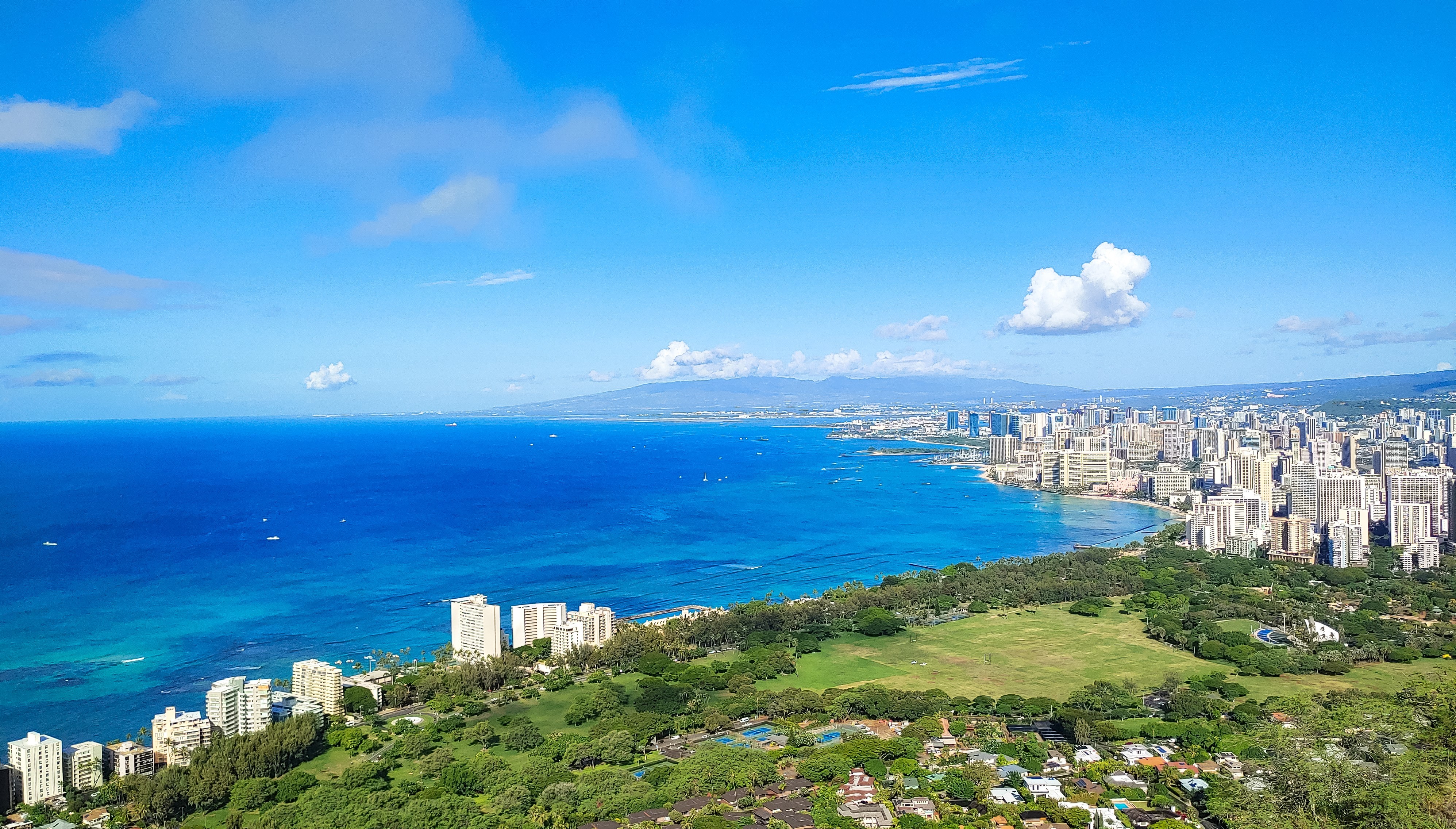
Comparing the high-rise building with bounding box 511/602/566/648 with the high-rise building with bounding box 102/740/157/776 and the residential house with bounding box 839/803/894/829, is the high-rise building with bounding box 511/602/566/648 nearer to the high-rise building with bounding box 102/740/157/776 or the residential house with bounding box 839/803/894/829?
the high-rise building with bounding box 102/740/157/776

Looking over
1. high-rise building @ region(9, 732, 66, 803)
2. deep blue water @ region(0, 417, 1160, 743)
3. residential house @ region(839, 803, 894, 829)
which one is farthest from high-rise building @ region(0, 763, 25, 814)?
residential house @ region(839, 803, 894, 829)

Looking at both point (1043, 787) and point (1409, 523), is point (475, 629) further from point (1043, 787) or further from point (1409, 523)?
point (1409, 523)

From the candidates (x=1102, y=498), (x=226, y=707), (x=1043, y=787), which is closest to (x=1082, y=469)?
(x=1102, y=498)

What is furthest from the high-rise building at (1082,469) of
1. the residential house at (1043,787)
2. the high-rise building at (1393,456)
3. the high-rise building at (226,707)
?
the high-rise building at (226,707)

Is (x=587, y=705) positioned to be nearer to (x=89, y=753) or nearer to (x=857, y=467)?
(x=89, y=753)

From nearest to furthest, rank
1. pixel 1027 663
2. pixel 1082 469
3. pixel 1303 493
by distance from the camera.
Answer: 1. pixel 1027 663
2. pixel 1303 493
3. pixel 1082 469
